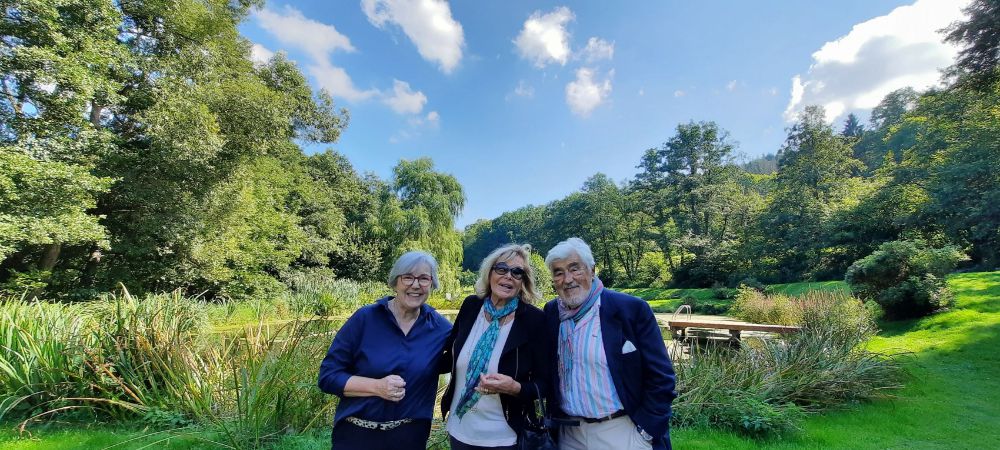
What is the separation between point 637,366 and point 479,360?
0.65m

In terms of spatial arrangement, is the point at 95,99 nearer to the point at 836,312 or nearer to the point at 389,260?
the point at 389,260

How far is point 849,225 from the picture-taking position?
20.4m

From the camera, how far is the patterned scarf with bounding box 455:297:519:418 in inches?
67.1

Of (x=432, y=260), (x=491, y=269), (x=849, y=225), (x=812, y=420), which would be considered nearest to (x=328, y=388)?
(x=432, y=260)

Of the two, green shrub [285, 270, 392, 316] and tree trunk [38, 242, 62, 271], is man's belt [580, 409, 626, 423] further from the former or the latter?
tree trunk [38, 242, 62, 271]

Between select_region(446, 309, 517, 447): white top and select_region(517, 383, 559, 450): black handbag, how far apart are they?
0.06 meters

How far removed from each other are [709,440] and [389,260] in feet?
69.2

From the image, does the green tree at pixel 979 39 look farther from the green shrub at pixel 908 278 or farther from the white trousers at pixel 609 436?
the white trousers at pixel 609 436

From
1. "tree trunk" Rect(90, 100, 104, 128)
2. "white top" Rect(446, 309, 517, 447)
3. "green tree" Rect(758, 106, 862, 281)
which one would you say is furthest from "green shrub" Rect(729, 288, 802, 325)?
"tree trunk" Rect(90, 100, 104, 128)

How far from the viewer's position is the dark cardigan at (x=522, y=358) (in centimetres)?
171

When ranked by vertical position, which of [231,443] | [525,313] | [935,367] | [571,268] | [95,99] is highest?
[95,99]

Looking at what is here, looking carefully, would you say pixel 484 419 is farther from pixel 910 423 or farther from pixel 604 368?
pixel 910 423

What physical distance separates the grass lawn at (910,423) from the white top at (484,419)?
6.36ft

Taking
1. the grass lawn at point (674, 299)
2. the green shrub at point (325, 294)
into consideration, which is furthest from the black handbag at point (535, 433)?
the grass lawn at point (674, 299)
